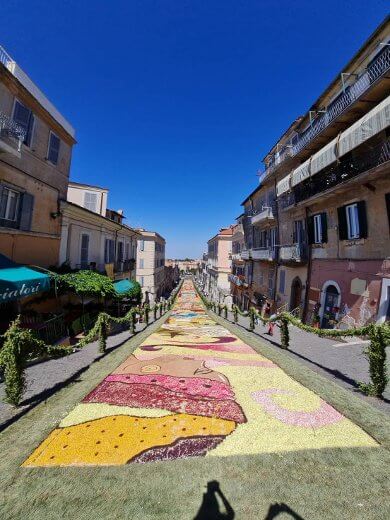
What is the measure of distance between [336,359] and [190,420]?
673cm

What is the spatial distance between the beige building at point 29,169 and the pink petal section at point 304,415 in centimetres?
1134

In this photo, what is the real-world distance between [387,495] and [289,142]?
24.5 meters

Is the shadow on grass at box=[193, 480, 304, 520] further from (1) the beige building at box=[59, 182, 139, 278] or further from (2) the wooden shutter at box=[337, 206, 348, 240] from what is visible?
(1) the beige building at box=[59, 182, 139, 278]

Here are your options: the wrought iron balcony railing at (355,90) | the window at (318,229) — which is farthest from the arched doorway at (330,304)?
the wrought iron balcony railing at (355,90)

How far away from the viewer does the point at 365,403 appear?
5133mm

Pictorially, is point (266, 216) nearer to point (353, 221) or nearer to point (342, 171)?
point (342, 171)

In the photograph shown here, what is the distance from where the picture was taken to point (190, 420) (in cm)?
432

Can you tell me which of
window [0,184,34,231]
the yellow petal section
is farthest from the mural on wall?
window [0,184,34,231]

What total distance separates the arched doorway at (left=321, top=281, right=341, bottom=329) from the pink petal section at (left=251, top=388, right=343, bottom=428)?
1090cm

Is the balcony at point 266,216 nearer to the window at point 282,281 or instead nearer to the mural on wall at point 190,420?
the window at point 282,281

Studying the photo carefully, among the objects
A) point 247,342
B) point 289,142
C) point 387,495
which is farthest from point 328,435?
point 289,142

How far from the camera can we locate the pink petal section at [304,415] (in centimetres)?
433

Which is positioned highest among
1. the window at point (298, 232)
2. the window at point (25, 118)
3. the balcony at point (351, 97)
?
the balcony at point (351, 97)

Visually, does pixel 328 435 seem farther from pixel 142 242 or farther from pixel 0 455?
pixel 142 242
